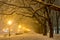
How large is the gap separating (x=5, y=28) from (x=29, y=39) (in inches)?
87.5

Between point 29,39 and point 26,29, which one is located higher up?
point 29,39

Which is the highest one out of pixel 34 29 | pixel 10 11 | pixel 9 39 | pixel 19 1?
pixel 19 1

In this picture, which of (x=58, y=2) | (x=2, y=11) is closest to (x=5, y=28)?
(x=2, y=11)

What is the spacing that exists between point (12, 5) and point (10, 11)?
0.32 meters

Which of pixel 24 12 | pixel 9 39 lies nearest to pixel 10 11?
pixel 24 12

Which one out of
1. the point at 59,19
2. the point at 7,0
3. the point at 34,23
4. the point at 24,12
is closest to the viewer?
the point at 7,0

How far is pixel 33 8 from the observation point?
5762 mm

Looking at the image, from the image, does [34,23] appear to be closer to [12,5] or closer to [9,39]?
[12,5]

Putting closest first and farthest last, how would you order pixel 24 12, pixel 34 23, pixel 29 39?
pixel 29 39
pixel 24 12
pixel 34 23

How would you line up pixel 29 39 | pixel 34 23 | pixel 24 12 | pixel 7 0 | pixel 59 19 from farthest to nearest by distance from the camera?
pixel 59 19, pixel 34 23, pixel 24 12, pixel 7 0, pixel 29 39

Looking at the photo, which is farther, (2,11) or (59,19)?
(59,19)

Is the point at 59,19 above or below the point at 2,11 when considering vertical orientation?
below

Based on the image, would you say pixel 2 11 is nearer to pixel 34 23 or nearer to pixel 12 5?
pixel 12 5

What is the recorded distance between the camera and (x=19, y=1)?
566 cm
